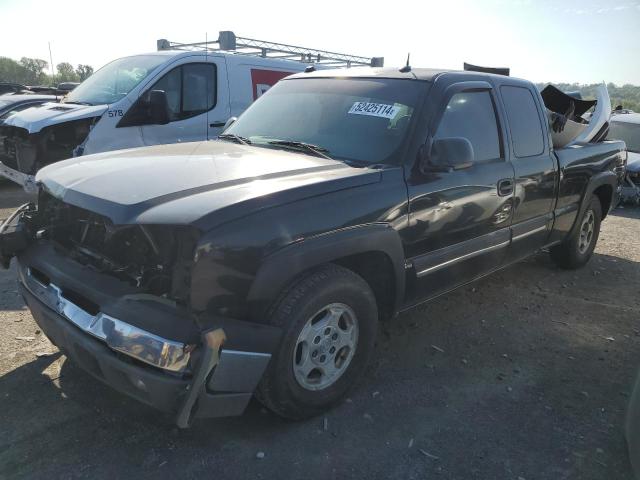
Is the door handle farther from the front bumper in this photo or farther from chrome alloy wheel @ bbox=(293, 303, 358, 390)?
the front bumper

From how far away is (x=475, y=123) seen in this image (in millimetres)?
3754

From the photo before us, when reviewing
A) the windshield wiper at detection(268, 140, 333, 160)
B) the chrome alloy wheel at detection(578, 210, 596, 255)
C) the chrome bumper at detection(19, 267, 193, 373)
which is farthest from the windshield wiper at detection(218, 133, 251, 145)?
the chrome alloy wheel at detection(578, 210, 596, 255)

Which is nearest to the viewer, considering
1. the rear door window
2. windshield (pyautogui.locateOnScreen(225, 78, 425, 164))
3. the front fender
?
the front fender

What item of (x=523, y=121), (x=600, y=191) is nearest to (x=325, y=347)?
(x=523, y=121)

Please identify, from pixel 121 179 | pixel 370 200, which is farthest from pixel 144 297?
pixel 370 200

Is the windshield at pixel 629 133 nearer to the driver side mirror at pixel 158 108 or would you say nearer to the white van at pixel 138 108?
the white van at pixel 138 108

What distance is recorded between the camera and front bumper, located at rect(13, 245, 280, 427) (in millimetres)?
2195

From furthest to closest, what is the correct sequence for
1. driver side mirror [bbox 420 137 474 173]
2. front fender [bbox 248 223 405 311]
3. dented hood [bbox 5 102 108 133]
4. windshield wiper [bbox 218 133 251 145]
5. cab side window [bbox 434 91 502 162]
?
dented hood [bbox 5 102 108 133] < windshield wiper [bbox 218 133 251 145] < cab side window [bbox 434 91 502 162] < driver side mirror [bbox 420 137 474 173] < front fender [bbox 248 223 405 311]

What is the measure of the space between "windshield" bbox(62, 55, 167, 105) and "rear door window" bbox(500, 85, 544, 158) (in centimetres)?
452

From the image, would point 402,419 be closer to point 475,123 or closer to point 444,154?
point 444,154

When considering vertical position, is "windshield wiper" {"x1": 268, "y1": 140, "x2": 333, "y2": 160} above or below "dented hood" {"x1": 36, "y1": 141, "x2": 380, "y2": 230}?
above

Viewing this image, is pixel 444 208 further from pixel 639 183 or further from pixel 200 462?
pixel 639 183

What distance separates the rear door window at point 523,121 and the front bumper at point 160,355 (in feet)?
8.82

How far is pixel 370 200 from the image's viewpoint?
2873 millimetres
